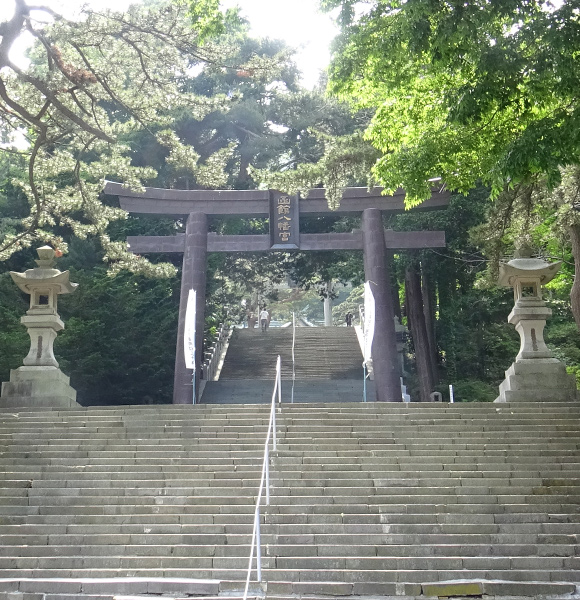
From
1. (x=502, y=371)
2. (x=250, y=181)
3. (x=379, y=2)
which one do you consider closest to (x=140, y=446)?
(x=379, y=2)

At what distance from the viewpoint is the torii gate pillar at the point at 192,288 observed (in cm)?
1669

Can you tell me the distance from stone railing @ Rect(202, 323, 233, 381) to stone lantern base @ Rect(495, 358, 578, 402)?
9.16m

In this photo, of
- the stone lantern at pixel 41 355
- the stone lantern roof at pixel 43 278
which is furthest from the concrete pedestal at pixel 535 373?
the stone lantern roof at pixel 43 278

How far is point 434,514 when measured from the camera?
8.90 metres

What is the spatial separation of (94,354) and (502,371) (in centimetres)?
1166

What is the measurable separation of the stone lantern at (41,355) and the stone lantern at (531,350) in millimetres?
7504

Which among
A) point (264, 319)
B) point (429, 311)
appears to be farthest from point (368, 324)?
point (264, 319)

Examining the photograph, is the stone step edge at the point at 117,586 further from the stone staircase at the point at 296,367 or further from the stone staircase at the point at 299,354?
the stone staircase at the point at 299,354

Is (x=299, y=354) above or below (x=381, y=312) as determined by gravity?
below

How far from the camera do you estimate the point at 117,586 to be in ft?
24.5

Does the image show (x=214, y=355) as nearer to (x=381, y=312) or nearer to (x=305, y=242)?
(x=305, y=242)

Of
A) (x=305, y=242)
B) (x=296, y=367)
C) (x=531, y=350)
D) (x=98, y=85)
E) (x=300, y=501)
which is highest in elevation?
(x=98, y=85)

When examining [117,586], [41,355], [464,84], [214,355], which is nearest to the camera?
[117,586]

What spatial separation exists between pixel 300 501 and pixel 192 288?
9.03 m
